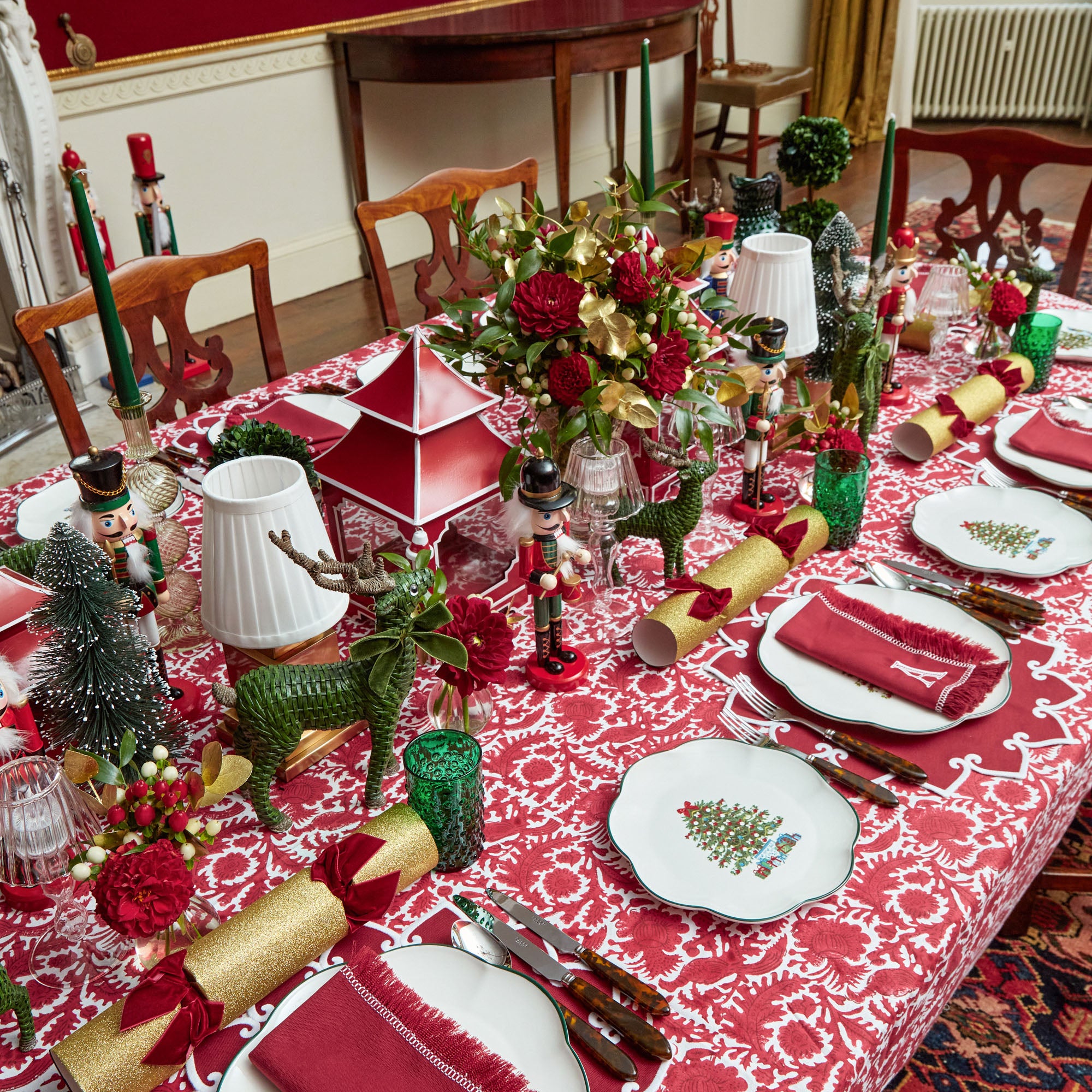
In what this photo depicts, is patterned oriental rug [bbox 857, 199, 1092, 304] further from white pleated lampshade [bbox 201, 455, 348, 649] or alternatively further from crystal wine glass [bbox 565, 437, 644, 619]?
white pleated lampshade [bbox 201, 455, 348, 649]

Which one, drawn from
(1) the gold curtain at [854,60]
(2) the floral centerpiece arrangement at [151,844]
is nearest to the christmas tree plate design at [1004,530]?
(2) the floral centerpiece arrangement at [151,844]

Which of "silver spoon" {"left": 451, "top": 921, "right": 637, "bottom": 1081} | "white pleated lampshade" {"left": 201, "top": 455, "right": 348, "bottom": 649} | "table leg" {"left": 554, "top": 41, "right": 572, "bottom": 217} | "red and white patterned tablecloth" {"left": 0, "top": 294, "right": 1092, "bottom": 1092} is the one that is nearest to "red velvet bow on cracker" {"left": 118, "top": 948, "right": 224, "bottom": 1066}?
"red and white patterned tablecloth" {"left": 0, "top": 294, "right": 1092, "bottom": 1092}

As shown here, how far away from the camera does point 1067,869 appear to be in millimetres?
1369

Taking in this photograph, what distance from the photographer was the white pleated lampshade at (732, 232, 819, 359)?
133 cm

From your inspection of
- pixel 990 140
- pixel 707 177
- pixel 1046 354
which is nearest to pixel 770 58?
pixel 707 177

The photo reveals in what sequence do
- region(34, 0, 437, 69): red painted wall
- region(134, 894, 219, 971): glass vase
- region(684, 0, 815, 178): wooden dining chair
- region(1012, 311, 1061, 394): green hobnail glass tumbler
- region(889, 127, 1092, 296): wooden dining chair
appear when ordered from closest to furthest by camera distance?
region(134, 894, 219, 971): glass vase
region(1012, 311, 1061, 394): green hobnail glass tumbler
region(889, 127, 1092, 296): wooden dining chair
region(34, 0, 437, 69): red painted wall
region(684, 0, 815, 178): wooden dining chair

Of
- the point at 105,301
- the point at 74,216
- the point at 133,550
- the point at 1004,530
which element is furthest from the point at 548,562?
the point at 74,216

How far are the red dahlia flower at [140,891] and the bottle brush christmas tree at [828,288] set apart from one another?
3.75ft

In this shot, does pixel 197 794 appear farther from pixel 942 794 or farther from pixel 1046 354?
pixel 1046 354

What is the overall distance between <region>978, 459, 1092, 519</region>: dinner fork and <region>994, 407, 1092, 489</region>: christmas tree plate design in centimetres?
1

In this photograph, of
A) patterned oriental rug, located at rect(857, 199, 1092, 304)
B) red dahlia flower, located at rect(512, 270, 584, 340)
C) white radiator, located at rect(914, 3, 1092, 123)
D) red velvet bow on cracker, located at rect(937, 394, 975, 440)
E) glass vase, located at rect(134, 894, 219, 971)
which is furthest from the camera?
white radiator, located at rect(914, 3, 1092, 123)

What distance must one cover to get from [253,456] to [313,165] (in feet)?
11.1

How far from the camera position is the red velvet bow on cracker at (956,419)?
4.63 feet

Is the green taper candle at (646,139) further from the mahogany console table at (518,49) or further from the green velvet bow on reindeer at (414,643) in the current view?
the mahogany console table at (518,49)
